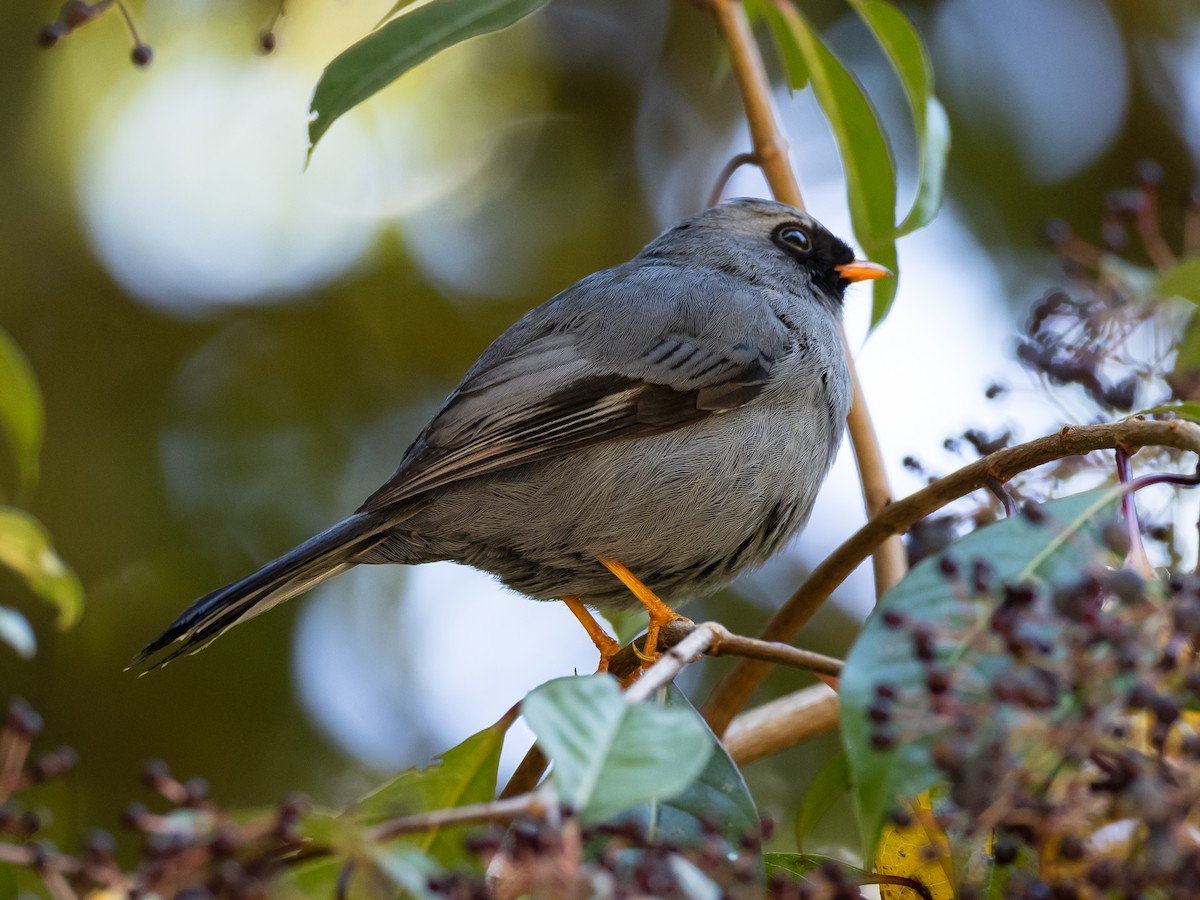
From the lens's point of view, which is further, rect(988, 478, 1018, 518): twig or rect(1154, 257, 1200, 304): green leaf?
rect(1154, 257, 1200, 304): green leaf

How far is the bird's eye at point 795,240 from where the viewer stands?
16.5 ft

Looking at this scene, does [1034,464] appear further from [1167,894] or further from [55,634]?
[55,634]

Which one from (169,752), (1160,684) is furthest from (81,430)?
(1160,684)

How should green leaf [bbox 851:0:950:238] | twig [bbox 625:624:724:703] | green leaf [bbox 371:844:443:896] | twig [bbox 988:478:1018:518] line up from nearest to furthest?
green leaf [bbox 371:844:443:896] → twig [bbox 625:624:724:703] → twig [bbox 988:478:1018:518] → green leaf [bbox 851:0:950:238]

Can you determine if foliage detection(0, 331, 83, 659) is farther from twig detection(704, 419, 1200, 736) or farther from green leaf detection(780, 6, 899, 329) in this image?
green leaf detection(780, 6, 899, 329)

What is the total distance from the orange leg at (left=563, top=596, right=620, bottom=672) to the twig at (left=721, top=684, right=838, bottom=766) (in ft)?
1.90

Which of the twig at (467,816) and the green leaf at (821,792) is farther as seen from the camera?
the green leaf at (821,792)

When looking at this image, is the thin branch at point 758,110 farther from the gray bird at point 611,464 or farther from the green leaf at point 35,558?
the green leaf at point 35,558

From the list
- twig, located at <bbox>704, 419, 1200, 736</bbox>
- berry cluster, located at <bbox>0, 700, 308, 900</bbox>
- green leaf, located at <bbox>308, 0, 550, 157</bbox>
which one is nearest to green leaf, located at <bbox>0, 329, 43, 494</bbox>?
green leaf, located at <bbox>308, 0, 550, 157</bbox>

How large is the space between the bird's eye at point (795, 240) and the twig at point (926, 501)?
2.10 m

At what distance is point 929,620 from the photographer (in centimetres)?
193

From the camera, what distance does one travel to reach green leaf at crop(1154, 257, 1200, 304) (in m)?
3.06

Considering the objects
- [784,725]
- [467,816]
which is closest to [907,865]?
[784,725]

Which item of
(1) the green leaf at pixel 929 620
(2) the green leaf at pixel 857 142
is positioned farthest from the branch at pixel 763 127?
(1) the green leaf at pixel 929 620
